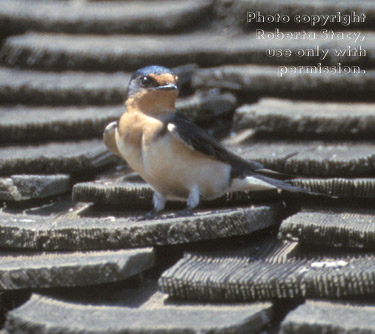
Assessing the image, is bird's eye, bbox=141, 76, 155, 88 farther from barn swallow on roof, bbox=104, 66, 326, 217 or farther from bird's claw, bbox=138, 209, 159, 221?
bird's claw, bbox=138, 209, 159, 221

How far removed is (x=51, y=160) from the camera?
3.67m

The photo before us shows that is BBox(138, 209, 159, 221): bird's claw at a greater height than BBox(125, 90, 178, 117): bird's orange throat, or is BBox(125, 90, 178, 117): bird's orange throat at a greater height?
BBox(125, 90, 178, 117): bird's orange throat

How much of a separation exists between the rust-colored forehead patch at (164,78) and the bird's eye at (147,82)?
2 cm

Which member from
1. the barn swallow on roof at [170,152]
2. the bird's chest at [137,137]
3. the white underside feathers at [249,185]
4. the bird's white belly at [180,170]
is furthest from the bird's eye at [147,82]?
the white underside feathers at [249,185]

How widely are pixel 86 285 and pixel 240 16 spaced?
6.63 ft

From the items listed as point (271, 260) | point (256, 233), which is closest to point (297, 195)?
point (256, 233)

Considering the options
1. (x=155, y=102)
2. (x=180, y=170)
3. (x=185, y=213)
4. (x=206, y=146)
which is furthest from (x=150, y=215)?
(x=155, y=102)

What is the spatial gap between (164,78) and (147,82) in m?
0.08

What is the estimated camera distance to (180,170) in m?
3.53

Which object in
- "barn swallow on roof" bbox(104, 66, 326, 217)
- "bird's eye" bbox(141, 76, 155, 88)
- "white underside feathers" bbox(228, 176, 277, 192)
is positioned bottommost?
"white underside feathers" bbox(228, 176, 277, 192)

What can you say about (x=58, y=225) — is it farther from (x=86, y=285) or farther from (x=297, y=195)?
(x=297, y=195)

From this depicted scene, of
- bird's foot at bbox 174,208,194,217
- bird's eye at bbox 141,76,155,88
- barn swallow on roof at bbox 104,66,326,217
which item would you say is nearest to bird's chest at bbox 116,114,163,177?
barn swallow on roof at bbox 104,66,326,217

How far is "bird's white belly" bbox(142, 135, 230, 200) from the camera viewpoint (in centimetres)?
349

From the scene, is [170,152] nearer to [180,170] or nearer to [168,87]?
[180,170]
